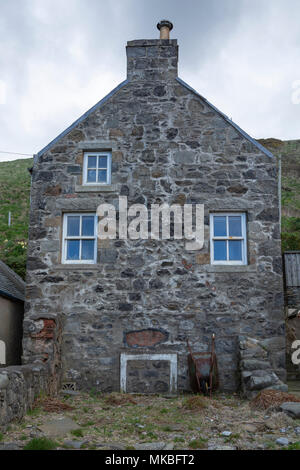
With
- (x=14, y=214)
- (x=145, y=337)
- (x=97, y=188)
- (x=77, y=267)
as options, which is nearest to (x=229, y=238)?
(x=145, y=337)

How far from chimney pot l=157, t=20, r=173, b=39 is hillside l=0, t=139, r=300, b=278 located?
10590 mm

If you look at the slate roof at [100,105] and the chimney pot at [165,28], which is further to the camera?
the chimney pot at [165,28]

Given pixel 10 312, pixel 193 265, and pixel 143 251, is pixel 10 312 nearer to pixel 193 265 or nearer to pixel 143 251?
pixel 143 251

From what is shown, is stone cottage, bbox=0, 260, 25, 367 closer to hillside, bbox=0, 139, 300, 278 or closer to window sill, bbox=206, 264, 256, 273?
window sill, bbox=206, 264, 256, 273

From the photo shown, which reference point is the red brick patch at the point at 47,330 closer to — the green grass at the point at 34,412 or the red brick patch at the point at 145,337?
the red brick patch at the point at 145,337

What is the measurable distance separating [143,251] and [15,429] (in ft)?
18.5

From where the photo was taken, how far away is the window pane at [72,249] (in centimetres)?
1195

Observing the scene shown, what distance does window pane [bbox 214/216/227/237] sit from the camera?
11.9 metres

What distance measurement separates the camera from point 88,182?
12.4 m

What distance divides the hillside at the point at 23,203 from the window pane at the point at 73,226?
7730 millimetres

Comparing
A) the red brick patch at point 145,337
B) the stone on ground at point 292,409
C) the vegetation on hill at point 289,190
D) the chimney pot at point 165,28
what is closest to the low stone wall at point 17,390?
the red brick patch at point 145,337
